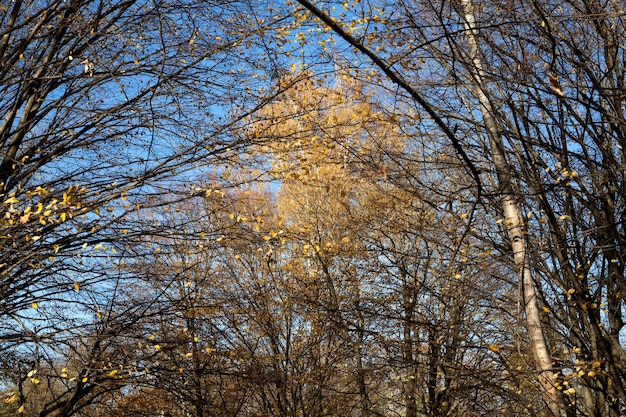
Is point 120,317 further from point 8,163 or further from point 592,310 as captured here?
point 592,310

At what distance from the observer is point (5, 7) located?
516cm

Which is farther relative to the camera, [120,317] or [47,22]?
[120,317]

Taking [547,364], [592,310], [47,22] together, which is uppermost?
[47,22]

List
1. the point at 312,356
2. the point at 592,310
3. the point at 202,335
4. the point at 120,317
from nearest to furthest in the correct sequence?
1. the point at 592,310
2. the point at 120,317
3. the point at 202,335
4. the point at 312,356

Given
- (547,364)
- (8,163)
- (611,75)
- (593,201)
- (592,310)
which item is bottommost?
(547,364)

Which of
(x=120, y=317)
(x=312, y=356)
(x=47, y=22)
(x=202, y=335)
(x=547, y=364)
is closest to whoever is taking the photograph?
(x=547, y=364)

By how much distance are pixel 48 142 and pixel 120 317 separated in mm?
1976

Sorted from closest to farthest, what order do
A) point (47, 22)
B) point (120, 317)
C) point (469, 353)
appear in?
point (47, 22)
point (120, 317)
point (469, 353)

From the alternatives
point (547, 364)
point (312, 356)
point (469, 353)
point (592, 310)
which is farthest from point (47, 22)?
point (469, 353)

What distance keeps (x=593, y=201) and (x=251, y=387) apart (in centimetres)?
→ 619

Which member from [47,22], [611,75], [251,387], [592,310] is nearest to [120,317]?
[47,22]

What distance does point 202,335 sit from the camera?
22.5 feet

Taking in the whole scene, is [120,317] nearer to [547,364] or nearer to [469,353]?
[547,364]

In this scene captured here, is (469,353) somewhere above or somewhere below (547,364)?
above
